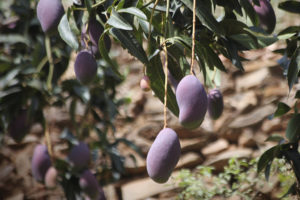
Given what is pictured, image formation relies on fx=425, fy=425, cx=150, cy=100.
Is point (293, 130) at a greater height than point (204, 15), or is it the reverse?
point (204, 15)

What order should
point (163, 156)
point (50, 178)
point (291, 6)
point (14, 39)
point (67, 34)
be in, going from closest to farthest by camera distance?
point (163, 156), point (67, 34), point (291, 6), point (50, 178), point (14, 39)

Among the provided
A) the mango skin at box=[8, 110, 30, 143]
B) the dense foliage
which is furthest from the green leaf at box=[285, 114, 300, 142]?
the mango skin at box=[8, 110, 30, 143]

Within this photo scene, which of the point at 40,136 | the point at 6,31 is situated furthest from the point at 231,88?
the point at 6,31

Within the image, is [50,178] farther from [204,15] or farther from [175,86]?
[204,15]

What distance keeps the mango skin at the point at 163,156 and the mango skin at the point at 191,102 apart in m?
0.02

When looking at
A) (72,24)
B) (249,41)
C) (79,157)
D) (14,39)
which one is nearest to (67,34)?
(72,24)

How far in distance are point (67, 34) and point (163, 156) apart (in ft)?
0.74

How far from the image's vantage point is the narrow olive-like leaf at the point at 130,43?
1.71 feet

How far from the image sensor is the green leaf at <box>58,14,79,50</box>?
0.56m

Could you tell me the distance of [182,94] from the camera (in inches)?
17.9

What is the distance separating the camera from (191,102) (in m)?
0.45

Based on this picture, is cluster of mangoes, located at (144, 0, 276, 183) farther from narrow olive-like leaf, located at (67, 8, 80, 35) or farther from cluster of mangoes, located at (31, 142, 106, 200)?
cluster of mangoes, located at (31, 142, 106, 200)

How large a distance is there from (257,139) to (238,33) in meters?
1.52

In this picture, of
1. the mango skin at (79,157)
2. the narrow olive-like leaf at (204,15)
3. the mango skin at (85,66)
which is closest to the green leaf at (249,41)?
the narrow olive-like leaf at (204,15)
